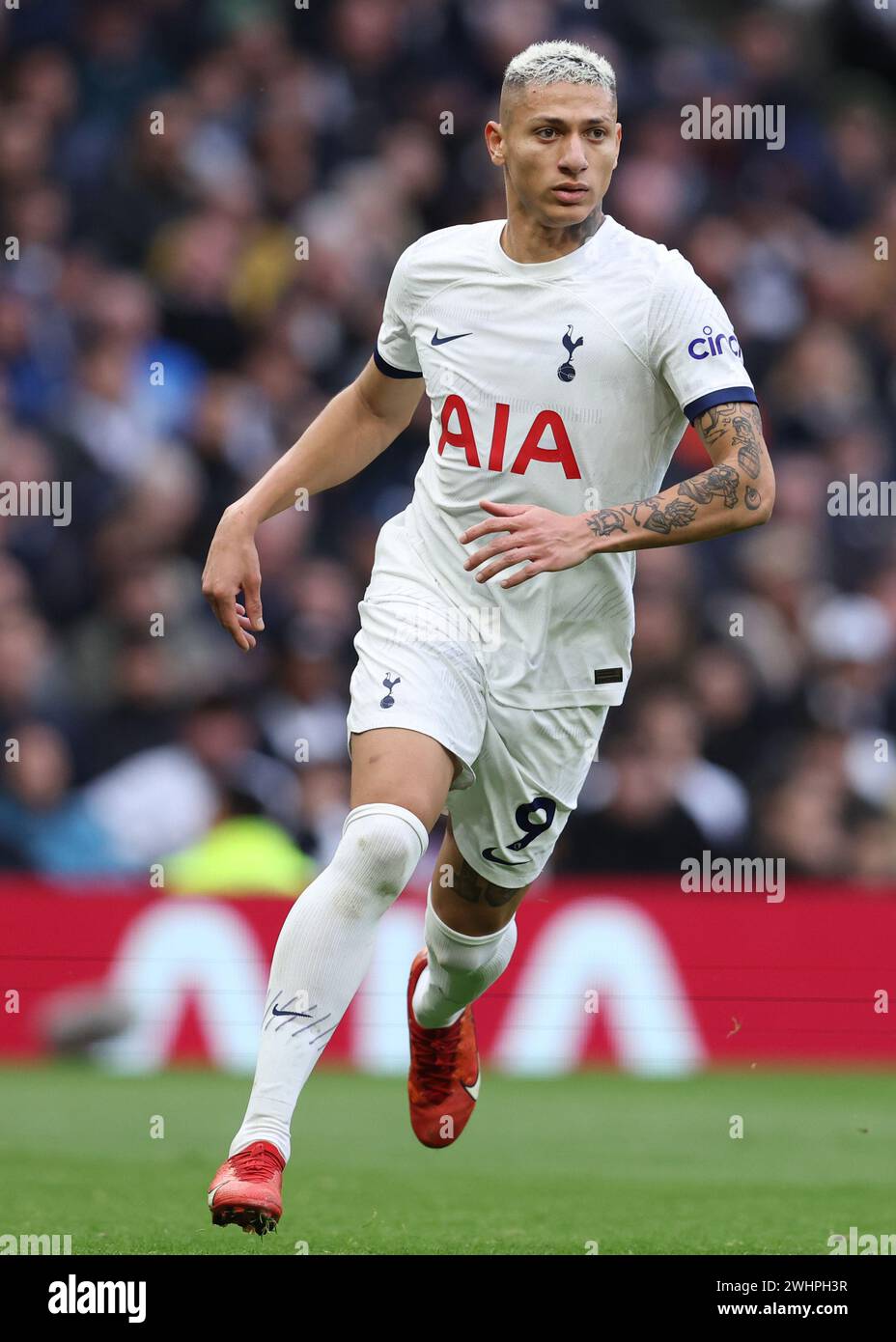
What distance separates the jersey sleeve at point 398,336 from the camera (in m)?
5.55

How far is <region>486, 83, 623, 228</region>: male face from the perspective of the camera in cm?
507

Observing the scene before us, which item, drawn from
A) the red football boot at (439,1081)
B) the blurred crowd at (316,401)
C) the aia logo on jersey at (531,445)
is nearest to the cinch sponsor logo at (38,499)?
the blurred crowd at (316,401)

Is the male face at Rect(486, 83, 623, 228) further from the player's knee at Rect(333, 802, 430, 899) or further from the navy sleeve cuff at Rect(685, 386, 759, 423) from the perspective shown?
the player's knee at Rect(333, 802, 430, 899)

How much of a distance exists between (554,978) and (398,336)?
430 centimetres

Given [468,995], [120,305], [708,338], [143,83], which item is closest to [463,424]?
[708,338]

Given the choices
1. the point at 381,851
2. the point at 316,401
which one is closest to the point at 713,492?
the point at 381,851

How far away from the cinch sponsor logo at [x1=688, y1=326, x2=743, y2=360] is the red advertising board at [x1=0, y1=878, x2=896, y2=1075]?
4506 millimetres

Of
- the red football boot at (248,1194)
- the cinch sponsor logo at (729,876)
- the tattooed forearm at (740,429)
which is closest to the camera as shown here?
the red football boot at (248,1194)

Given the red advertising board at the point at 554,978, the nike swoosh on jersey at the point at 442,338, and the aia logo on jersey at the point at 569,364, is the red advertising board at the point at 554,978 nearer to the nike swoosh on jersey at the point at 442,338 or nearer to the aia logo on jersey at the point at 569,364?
the nike swoosh on jersey at the point at 442,338

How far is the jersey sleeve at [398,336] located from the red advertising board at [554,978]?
3836mm

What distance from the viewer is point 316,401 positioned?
37.4 feet

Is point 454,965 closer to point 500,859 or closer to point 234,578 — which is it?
point 500,859

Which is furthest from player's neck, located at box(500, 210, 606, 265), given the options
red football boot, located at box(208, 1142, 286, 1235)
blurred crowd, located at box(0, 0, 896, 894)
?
blurred crowd, located at box(0, 0, 896, 894)

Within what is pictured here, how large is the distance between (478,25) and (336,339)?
2.61 m
